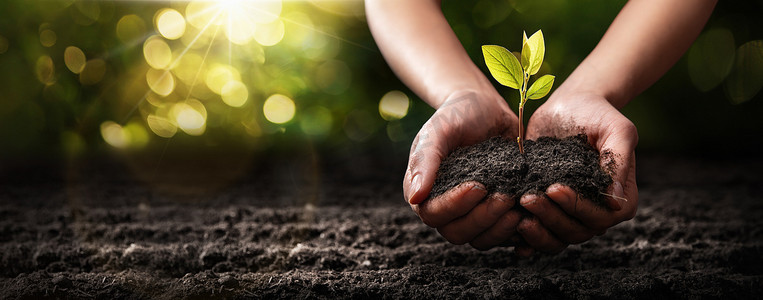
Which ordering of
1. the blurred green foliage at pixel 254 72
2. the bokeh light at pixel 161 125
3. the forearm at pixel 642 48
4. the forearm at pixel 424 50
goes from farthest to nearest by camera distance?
the bokeh light at pixel 161 125 < the blurred green foliage at pixel 254 72 < the forearm at pixel 424 50 < the forearm at pixel 642 48

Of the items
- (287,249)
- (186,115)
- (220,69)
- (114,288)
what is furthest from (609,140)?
(186,115)

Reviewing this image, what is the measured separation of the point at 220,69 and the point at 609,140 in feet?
7.24

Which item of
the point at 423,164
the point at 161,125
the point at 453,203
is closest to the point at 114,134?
the point at 161,125

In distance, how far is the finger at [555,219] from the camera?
1070 mm

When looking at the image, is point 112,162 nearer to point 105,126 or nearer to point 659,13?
point 105,126

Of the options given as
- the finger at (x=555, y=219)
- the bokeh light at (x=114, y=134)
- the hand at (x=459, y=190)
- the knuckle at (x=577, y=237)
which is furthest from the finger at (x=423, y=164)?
the bokeh light at (x=114, y=134)

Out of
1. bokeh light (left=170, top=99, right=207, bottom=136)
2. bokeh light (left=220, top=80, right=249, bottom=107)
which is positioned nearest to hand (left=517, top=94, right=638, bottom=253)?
bokeh light (left=220, top=80, right=249, bottom=107)

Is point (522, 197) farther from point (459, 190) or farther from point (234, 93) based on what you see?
point (234, 93)

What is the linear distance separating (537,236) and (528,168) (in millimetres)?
150

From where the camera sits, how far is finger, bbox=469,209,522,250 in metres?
1.12

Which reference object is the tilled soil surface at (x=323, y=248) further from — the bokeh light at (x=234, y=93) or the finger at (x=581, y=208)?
the bokeh light at (x=234, y=93)

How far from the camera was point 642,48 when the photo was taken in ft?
4.70

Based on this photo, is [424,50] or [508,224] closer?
[508,224]

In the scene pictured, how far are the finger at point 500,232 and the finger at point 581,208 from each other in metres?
0.09
